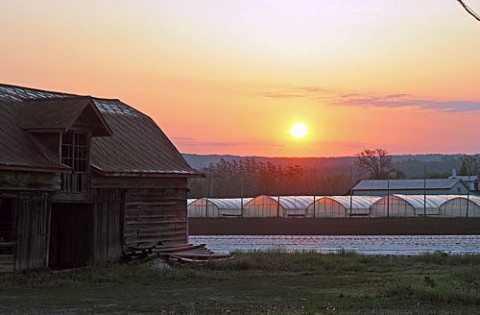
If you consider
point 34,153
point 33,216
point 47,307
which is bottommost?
point 47,307

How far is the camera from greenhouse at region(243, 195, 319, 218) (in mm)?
68000

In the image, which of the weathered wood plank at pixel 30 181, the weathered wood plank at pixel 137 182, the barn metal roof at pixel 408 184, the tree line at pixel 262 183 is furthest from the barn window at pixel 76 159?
the tree line at pixel 262 183

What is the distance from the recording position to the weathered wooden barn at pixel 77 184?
24.2 m

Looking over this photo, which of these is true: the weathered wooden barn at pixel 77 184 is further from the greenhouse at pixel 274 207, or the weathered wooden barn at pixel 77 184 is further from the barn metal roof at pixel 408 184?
the barn metal roof at pixel 408 184

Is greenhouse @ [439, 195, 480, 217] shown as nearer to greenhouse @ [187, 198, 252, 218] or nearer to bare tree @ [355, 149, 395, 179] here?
greenhouse @ [187, 198, 252, 218]

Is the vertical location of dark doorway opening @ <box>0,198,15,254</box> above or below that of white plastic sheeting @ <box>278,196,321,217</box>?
below

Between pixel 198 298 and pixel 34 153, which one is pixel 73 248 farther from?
pixel 198 298

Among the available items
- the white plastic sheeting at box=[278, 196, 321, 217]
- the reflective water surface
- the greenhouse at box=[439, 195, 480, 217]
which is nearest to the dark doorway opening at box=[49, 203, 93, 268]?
the reflective water surface

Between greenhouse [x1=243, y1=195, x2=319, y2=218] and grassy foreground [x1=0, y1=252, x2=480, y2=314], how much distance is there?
37.4m

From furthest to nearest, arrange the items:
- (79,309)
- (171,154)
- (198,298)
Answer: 1. (171,154)
2. (198,298)
3. (79,309)

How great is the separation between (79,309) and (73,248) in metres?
10.9

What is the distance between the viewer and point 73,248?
28.1 meters

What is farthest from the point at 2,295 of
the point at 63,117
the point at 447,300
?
the point at 447,300

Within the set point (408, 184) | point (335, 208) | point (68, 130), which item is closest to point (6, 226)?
point (68, 130)
